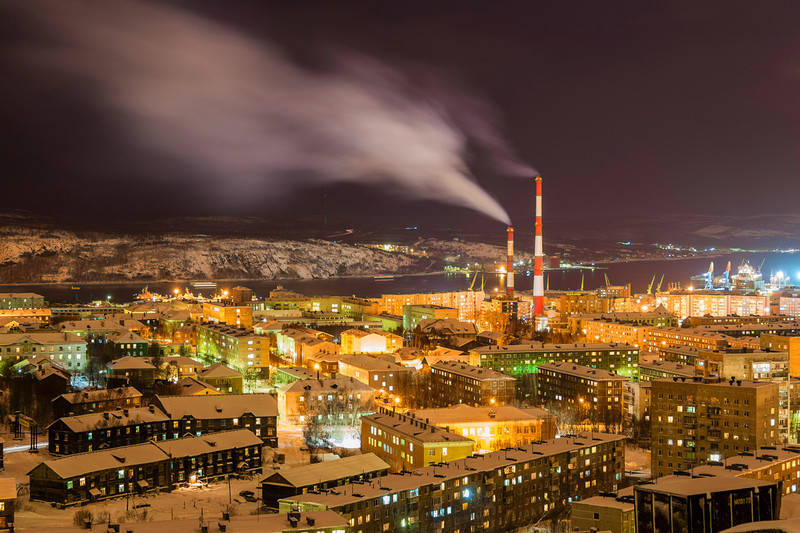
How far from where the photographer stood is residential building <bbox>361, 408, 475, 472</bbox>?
7.94 m

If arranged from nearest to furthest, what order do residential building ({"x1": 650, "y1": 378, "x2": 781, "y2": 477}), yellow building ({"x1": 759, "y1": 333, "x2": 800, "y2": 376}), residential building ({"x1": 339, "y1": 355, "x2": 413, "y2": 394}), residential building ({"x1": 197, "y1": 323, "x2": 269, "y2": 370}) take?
1. residential building ({"x1": 650, "y1": 378, "x2": 781, "y2": 477})
2. residential building ({"x1": 339, "y1": 355, "x2": 413, "y2": 394})
3. yellow building ({"x1": 759, "y1": 333, "x2": 800, "y2": 376})
4. residential building ({"x1": 197, "y1": 323, "x2": 269, "y2": 370})

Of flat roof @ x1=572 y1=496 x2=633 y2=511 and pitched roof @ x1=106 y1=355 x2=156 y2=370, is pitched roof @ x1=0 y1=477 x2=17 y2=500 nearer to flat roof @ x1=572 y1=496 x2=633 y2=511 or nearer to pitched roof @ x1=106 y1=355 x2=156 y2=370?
flat roof @ x1=572 y1=496 x2=633 y2=511

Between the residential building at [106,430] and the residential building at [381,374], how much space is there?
389cm

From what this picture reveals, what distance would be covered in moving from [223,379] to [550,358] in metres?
5.74

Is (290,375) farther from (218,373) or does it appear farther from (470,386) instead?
(470,386)

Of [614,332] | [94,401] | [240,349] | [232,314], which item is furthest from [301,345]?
[614,332]

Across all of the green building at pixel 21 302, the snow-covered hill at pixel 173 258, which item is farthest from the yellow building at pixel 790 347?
the snow-covered hill at pixel 173 258

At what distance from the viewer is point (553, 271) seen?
6062 centimetres

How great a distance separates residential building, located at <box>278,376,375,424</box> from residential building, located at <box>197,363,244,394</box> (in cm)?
81

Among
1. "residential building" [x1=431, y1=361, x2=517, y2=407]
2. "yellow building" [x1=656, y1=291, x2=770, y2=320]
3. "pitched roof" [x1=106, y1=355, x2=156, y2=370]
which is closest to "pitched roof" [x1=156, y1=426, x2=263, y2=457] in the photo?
"pitched roof" [x1=106, y1=355, x2=156, y2=370]

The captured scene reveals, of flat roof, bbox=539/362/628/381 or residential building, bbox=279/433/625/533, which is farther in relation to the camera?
flat roof, bbox=539/362/628/381

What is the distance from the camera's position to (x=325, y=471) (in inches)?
278

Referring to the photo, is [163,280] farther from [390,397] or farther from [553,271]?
[390,397]

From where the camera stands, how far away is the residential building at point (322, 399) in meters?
10.5
